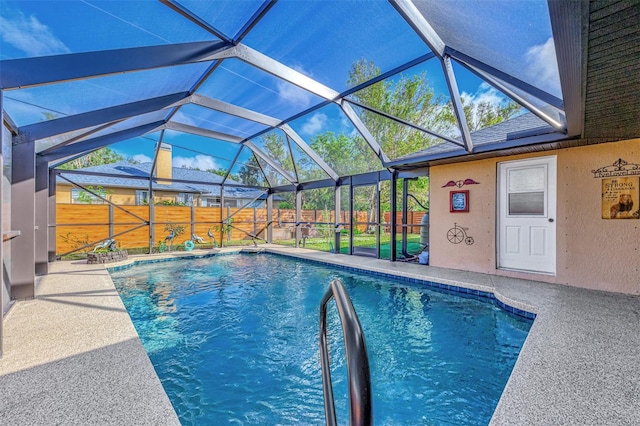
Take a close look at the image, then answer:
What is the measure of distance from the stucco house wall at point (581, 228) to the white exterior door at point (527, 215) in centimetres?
14

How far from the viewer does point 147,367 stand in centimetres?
248

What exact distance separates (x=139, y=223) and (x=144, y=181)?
7.58 ft

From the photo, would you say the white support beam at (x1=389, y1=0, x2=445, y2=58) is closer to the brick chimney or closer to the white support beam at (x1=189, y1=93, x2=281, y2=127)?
the white support beam at (x1=189, y1=93, x2=281, y2=127)

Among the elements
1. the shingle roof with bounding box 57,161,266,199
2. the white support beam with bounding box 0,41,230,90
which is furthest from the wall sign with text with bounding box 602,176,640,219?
the shingle roof with bounding box 57,161,266,199

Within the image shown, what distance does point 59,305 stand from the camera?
4141mm

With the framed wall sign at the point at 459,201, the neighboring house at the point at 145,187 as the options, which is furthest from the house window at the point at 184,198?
the framed wall sign at the point at 459,201

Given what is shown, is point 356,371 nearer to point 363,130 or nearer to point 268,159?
point 363,130

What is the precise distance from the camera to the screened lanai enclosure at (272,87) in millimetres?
2857

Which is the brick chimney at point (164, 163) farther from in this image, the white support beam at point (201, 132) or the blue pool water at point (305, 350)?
the blue pool water at point (305, 350)

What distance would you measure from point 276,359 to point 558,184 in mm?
5605

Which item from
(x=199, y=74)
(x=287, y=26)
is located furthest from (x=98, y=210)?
(x=287, y=26)

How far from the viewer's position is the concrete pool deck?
1.88 meters

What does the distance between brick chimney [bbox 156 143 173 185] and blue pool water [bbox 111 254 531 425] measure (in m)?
4.98

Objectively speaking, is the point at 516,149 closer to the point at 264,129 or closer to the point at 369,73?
the point at 369,73
